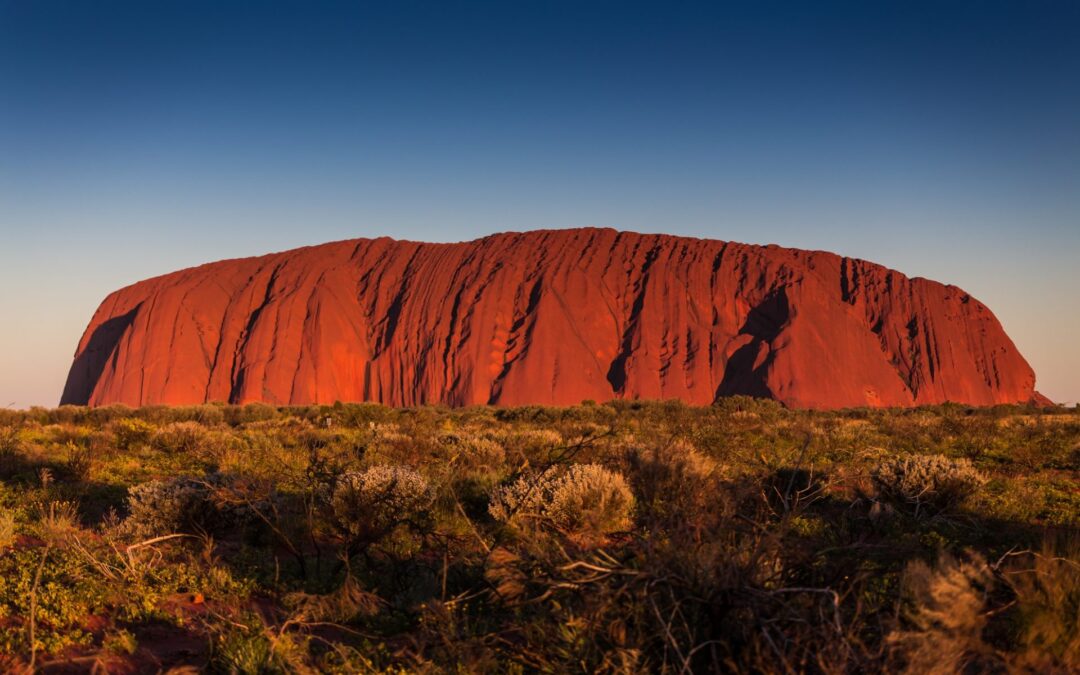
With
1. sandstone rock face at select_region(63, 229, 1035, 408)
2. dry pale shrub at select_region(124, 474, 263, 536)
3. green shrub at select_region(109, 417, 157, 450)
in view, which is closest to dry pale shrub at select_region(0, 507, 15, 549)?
dry pale shrub at select_region(124, 474, 263, 536)

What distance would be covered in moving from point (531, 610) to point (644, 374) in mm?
53721

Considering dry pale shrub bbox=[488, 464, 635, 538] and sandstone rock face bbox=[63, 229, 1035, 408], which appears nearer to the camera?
dry pale shrub bbox=[488, 464, 635, 538]

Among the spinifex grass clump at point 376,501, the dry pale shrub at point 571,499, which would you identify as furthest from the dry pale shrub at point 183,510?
the dry pale shrub at point 571,499

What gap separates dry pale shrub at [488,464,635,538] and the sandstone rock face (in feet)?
155

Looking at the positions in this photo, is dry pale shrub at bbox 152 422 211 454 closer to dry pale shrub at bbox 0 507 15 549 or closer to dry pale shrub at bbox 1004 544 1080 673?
dry pale shrub at bbox 0 507 15 549

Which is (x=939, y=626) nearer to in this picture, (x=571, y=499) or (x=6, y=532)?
(x=571, y=499)

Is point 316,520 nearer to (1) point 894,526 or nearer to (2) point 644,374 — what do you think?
(1) point 894,526

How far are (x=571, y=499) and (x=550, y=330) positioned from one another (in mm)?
51826

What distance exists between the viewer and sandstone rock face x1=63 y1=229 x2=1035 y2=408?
187ft

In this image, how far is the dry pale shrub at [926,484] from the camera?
25.1ft

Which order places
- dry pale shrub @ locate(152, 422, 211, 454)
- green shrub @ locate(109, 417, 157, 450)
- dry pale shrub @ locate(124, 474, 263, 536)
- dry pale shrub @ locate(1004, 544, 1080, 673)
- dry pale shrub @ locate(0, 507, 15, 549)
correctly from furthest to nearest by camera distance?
green shrub @ locate(109, 417, 157, 450), dry pale shrub @ locate(152, 422, 211, 454), dry pale shrub @ locate(124, 474, 263, 536), dry pale shrub @ locate(0, 507, 15, 549), dry pale shrub @ locate(1004, 544, 1080, 673)

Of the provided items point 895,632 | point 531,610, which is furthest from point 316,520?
point 895,632

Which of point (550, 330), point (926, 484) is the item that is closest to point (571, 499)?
point (926, 484)

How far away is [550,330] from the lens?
58688mm
